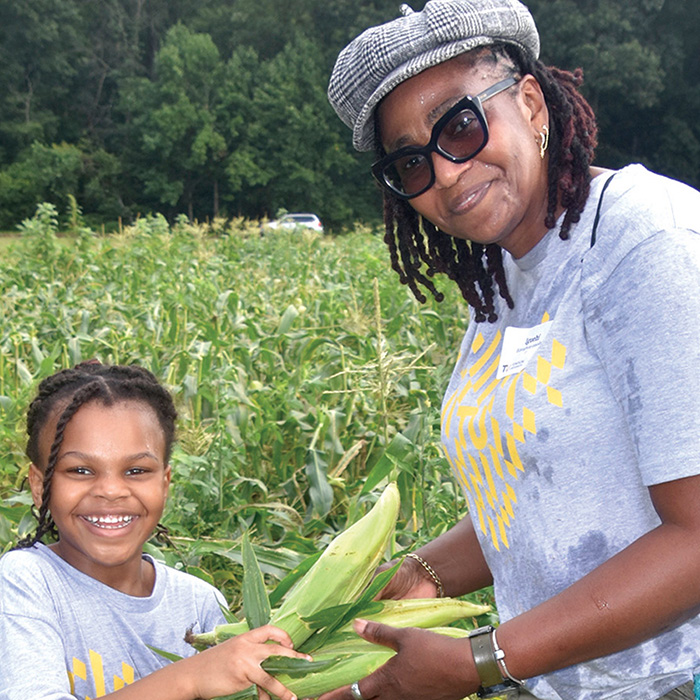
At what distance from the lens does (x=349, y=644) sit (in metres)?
1.65

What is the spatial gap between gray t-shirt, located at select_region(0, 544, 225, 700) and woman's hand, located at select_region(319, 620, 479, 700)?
479 mm

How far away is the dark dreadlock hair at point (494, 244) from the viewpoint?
1.59 metres

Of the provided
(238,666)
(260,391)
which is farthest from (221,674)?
(260,391)

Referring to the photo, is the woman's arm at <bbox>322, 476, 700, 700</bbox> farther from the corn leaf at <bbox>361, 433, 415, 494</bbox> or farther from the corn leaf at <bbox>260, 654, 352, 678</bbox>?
the corn leaf at <bbox>361, 433, 415, 494</bbox>

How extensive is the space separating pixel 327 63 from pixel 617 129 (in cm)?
1557

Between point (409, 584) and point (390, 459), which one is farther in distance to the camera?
point (390, 459)

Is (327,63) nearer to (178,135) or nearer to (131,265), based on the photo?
(178,135)

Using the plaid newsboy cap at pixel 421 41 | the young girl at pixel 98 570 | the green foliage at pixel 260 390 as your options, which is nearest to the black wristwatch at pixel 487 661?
the young girl at pixel 98 570

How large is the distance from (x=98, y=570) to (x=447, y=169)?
3.46 feet

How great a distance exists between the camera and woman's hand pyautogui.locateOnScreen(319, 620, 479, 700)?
1450 millimetres

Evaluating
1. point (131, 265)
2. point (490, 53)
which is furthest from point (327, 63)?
point (490, 53)

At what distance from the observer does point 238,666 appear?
1.53m

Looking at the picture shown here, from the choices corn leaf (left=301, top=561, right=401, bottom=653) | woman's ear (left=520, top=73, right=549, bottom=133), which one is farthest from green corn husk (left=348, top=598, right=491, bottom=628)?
woman's ear (left=520, top=73, right=549, bottom=133)

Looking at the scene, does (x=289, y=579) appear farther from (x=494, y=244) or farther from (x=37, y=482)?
(x=494, y=244)
